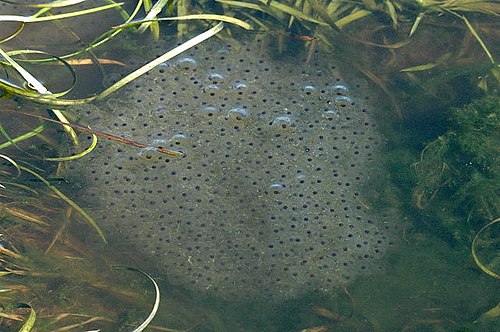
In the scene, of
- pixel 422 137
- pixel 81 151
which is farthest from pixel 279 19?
pixel 81 151

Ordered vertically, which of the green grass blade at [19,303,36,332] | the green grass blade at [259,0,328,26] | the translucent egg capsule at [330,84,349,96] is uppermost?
the green grass blade at [259,0,328,26]

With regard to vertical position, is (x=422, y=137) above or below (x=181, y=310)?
above

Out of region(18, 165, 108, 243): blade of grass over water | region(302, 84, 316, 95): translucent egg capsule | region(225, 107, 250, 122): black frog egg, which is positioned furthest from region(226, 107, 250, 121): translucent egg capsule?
region(18, 165, 108, 243): blade of grass over water

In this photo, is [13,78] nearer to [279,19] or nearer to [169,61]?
[169,61]

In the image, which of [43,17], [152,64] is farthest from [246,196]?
[43,17]

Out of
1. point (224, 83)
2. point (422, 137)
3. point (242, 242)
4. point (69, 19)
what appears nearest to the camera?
point (242, 242)

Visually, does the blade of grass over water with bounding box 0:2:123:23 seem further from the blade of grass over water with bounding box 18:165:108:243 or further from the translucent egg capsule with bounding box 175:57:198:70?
the blade of grass over water with bounding box 18:165:108:243
